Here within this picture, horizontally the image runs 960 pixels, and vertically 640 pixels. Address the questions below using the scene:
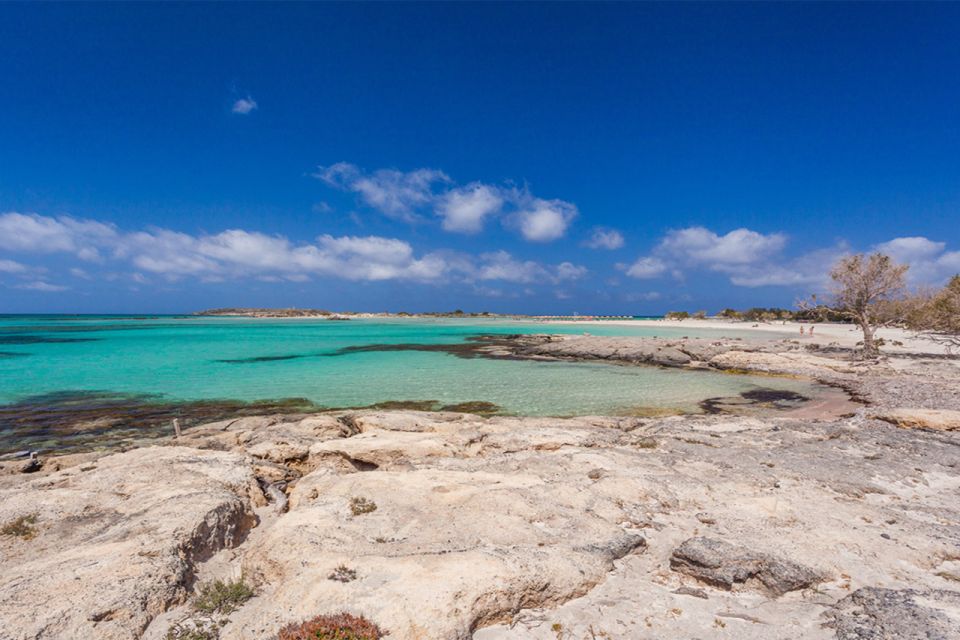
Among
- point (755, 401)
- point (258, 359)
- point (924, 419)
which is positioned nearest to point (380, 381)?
point (258, 359)

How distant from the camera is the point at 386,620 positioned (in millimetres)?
4816

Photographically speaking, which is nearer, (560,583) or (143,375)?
(560,583)

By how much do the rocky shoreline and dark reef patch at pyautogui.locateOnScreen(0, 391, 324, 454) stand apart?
170 inches

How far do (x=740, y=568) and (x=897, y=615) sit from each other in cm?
159

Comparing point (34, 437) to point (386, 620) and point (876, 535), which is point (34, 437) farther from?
point (876, 535)

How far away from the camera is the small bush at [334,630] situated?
4.58 m

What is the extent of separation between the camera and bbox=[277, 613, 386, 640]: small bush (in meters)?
4.58

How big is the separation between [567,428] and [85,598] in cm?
1182

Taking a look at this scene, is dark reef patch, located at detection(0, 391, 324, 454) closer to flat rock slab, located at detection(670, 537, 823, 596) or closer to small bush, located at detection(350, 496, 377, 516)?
small bush, located at detection(350, 496, 377, 516)

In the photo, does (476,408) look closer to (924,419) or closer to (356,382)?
(356,382)

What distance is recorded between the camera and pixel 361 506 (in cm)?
773

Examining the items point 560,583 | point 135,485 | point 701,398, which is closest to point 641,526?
point 560,583

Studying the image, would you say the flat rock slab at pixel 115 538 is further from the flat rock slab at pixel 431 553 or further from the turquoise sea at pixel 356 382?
the turquoise sea at pixel 356 382

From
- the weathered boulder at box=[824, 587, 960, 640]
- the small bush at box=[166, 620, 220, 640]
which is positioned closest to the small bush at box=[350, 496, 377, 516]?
the small bush at box=[166, 620, 220, 640]
